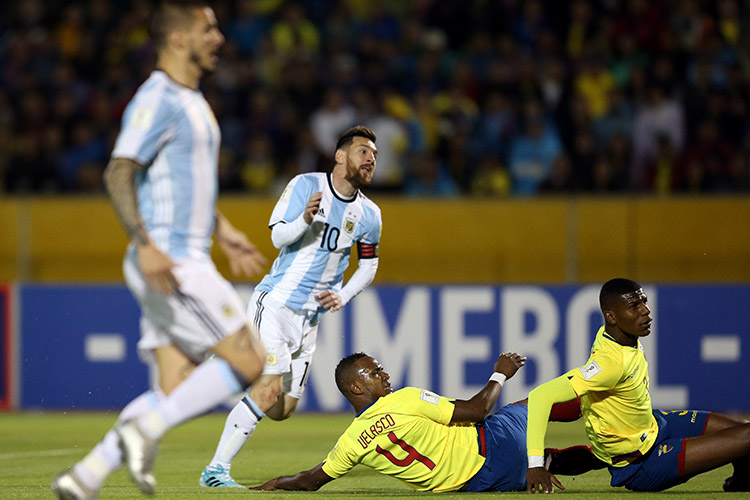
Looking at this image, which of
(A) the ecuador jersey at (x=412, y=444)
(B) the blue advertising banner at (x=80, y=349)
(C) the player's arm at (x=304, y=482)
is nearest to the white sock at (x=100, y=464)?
(A) the ecuador jersey at (x=412, y=444)

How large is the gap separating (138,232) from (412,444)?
2.39 meters

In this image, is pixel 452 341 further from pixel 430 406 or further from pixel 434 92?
pixel 430 406

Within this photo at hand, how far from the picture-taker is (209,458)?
895cm

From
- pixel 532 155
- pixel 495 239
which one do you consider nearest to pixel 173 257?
pixel 495 239

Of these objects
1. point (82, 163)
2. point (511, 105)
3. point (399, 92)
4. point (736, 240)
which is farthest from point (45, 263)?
point (736, 240)

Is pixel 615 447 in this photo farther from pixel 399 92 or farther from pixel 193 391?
pixel 399 92

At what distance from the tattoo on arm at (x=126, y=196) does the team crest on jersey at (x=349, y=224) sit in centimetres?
308

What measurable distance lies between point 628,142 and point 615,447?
8239mm

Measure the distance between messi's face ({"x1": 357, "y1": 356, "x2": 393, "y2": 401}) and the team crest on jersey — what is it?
1.24m

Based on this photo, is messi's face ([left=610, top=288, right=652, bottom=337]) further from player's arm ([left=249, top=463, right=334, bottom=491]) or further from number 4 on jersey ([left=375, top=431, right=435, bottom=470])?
player's arm ([left=249, top=463, right=334, bottom=491])

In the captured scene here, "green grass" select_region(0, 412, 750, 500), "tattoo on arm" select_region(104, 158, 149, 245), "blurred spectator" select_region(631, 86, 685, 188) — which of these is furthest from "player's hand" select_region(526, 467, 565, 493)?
"blurred spectator" select_region(631, 86, 685, 188)

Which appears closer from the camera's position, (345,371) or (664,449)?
(664,449)

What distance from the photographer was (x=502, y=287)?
12406mm

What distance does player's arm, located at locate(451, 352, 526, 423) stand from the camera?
6.27 metres
